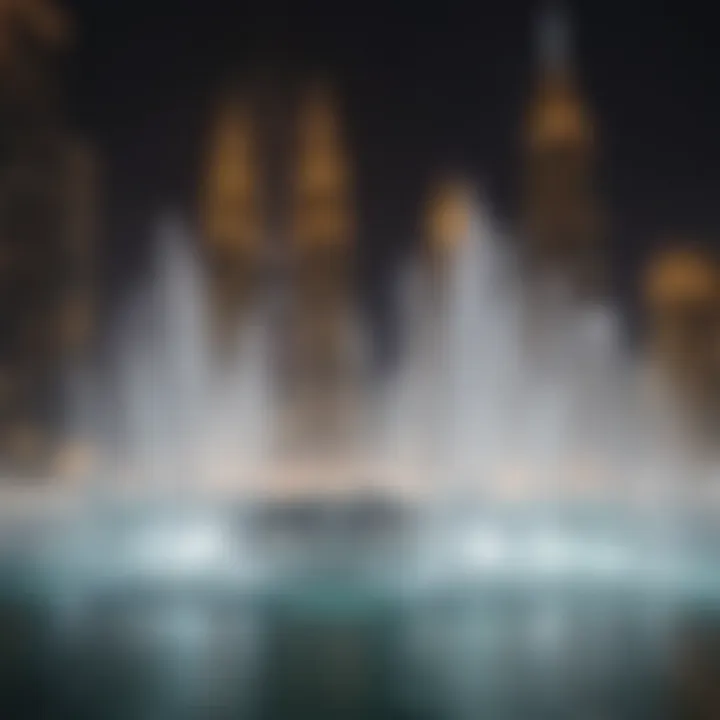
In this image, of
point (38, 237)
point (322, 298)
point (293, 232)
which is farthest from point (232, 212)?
point (38, 237)

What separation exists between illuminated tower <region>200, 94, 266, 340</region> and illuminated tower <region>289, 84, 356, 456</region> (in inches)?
18.1

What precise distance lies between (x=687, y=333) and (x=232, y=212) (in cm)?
522

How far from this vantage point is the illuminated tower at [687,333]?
1474 cm

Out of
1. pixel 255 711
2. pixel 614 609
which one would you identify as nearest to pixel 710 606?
pixel 614 609

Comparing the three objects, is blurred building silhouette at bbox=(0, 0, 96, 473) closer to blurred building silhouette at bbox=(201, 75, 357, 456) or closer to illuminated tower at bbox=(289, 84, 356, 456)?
blurred building silhouette at bbox=(201, 75, 357, 456)

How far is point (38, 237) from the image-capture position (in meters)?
14.4

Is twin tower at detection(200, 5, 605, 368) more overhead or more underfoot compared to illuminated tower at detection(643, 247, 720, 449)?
more overhead

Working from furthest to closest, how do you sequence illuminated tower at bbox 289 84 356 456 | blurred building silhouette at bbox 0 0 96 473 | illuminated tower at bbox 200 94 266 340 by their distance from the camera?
1. illuminated tower at bbox 200 94 266 340
2. illuminated tower at bbox 289 84 356 456
3. blurred building silhouette at bbox 0 0 96 473

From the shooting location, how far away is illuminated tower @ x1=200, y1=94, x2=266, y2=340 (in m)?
14.8

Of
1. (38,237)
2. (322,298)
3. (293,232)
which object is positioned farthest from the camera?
(293,232)

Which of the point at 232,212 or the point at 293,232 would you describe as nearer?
the point at 293,232

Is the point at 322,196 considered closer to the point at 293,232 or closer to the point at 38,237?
the point at 293,232

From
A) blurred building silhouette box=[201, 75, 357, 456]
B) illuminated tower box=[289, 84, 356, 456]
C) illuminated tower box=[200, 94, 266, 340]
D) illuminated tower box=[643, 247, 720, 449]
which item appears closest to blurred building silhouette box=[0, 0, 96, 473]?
illuminated tower box=[200, 94, 266, 340]

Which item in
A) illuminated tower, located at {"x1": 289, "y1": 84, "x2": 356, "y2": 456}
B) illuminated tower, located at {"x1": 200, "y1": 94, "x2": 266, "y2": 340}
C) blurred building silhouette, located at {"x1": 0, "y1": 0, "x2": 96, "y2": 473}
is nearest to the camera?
blurred building silhouette, located at {"x1": 0, "y1": 0, "x2": 96, "y2": 473}
